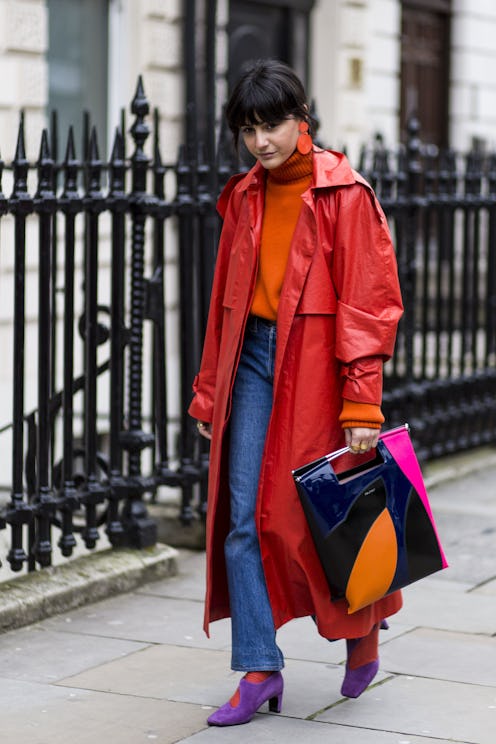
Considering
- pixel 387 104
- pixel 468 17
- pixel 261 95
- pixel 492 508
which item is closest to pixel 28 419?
pixel 261 95

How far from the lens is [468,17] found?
1609 centimetres

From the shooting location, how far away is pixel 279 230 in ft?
14.1

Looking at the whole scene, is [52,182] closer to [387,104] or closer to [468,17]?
[387,104]

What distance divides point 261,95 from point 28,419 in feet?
6.25

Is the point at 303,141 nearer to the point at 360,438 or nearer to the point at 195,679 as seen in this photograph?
the point at 360,438

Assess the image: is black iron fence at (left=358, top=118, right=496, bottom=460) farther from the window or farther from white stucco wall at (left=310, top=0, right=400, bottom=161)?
white stucco wall at (left=310, top=0, right=400, bottom=161)

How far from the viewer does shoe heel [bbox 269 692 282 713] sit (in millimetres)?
4418

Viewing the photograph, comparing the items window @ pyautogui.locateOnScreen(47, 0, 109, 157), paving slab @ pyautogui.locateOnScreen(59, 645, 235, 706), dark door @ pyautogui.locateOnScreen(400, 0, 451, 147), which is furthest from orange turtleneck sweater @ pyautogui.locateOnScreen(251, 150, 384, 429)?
dark door @ pyautogui.locateOnScreen(400, 0, 451, 147)

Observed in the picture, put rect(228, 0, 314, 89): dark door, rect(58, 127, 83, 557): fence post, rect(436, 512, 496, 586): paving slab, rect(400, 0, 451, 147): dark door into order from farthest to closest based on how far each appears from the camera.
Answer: rect(400, 0, 451, 147): dark door < rect(228, 0, 314, 89): dark door < rect(436, 512, 496, 586): paving slab < rect(58, 127, 83, 557): fence post

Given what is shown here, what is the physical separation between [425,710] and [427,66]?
12.2 metres

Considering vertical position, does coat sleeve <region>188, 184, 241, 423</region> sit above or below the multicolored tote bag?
above

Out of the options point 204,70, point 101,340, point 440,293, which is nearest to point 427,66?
point 204,70

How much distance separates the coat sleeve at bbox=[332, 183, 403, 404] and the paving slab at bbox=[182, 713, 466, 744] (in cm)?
93

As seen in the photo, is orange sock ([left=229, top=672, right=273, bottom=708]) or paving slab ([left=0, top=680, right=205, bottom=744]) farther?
orange sock ([left=229, top=672, right=273, bottom=708])
